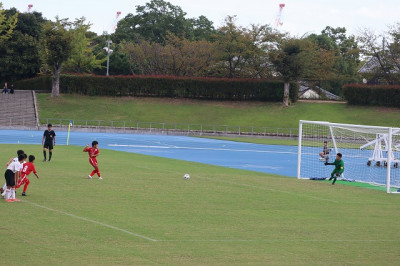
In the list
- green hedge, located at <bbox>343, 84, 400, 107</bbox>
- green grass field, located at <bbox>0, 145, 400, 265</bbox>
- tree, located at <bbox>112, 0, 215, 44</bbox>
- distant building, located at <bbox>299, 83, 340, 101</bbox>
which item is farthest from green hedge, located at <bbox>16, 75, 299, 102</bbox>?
green grass field, located at <bbox>0, 145, 400, 265</bbox>

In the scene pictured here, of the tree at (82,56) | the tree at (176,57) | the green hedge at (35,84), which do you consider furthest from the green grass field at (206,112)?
the tree at (82,56)

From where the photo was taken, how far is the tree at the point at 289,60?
68.3 metres

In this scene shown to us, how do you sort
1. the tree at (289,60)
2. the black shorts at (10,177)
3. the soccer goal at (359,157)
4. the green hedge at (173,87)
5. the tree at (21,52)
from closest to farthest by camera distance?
the black shorts at (10,177) < the soccer goal at (359,157) < the tree at (289,60) < the green hedge at (173,87) < the tree at (21,52)

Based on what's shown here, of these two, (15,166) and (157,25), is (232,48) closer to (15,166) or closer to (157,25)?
(157,25)

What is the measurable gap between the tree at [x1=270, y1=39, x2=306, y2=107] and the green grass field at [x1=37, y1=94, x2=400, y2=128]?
321cm

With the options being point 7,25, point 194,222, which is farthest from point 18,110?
point 194,222

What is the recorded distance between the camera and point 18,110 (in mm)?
61500

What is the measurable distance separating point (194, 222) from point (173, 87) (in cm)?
5755

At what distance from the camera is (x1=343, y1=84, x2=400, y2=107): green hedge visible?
68875 millimetres

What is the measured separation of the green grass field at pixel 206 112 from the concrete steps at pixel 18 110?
1.23 meters

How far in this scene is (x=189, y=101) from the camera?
7075cm

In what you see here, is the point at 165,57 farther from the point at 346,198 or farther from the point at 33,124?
the point at 346,198

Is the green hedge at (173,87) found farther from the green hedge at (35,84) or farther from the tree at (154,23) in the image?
the tree at (154,23)

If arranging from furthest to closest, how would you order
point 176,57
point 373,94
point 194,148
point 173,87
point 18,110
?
point 176,57
point 173,87
point 373,94
point 18,110
point 194,148
